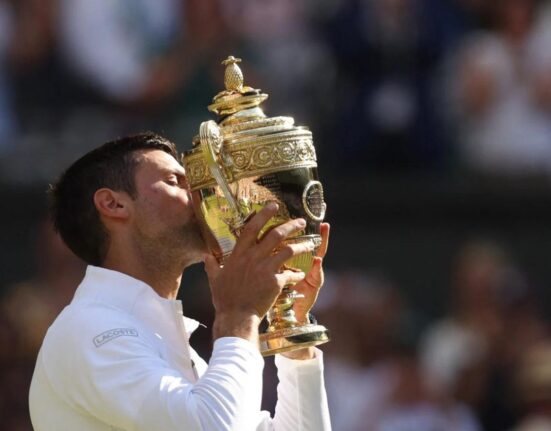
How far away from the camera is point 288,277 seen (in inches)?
151

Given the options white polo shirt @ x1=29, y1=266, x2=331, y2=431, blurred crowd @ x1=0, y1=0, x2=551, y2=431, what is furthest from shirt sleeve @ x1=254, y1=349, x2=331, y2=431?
blurred crowd @ x1=0, y1=0, x2=551, y2=431

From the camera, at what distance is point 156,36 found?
8.96 metres

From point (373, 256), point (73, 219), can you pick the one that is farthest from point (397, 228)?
point (73, 219)

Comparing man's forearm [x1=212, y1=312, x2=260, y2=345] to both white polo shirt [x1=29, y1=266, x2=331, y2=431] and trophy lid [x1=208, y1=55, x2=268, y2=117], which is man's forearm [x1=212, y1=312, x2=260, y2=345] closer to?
white polo shirt [x1=29, y1=266, x2=331, y2=431]

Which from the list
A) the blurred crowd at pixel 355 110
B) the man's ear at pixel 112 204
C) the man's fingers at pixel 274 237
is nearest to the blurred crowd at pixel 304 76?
the blurred crowd at pixel 355 110

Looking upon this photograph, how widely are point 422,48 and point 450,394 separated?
213cm

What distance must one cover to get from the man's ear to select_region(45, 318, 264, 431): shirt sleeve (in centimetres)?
44

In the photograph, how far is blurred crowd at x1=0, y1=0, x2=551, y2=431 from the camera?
26.4ft

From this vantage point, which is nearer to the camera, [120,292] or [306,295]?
[120,292]

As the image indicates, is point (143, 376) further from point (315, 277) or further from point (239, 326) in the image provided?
point (315, 277)

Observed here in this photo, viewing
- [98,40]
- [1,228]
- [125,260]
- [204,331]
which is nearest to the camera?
[125,260]

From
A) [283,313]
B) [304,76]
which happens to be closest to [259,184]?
[283,313]

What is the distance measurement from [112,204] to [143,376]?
63 cm

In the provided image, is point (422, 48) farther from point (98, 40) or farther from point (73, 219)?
point (73, 219)
